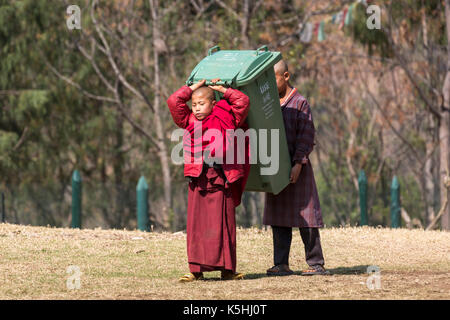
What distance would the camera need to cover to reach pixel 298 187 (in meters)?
7.51

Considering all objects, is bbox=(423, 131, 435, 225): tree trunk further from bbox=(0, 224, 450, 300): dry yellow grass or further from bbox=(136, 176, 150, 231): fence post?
bbox=(0, 224, 450, 300): dry yellow grass

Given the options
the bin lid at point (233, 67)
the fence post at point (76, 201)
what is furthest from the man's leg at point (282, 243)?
the fence post at point (76, 201)

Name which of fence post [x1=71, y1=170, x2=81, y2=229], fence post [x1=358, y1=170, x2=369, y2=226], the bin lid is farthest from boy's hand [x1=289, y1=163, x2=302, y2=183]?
fence post [x1=358, y1=170, x2=369, y2=226]

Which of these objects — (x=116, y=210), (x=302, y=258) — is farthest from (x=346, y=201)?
(x=302, y=258)

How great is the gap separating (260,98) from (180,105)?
0.67 metres

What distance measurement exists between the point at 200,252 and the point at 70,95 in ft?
46.1

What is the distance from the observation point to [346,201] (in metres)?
22.7

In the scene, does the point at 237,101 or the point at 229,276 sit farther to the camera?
the point at 229,276

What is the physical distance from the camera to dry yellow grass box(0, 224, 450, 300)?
20.8 ft

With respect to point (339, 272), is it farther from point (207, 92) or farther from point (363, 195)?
point (363, 195)

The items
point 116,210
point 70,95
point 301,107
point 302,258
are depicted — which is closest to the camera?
point 301,107

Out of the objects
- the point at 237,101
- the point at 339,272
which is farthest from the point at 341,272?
the point at 237,101

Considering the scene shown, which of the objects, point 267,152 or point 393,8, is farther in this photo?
point 393,8

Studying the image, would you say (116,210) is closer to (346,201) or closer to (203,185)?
(346,201)
